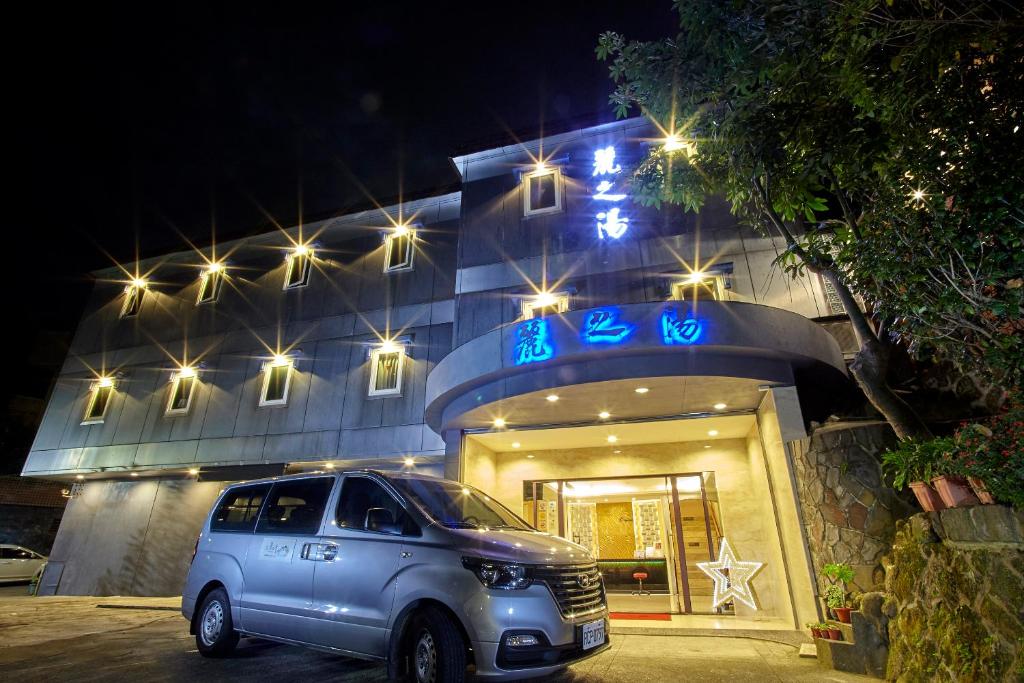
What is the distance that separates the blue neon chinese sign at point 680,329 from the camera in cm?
739

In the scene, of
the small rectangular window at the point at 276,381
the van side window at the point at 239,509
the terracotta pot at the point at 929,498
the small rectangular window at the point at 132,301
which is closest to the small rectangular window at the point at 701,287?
the terracotta pot at the point at 929,498

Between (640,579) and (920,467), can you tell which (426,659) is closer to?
(920,467)

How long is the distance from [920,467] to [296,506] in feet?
23.2

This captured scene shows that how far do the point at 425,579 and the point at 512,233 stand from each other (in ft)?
31.7

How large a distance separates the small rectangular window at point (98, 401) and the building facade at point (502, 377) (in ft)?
0.37

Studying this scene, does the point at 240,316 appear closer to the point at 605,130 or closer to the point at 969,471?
the point at 605,130

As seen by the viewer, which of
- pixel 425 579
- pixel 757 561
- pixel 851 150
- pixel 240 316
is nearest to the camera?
pixel 425 579

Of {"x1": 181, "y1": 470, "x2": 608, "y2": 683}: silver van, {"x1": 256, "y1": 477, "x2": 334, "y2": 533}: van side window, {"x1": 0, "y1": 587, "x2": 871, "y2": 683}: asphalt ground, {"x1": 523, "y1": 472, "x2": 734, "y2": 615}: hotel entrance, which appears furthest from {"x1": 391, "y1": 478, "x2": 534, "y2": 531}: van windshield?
{"x1": 523, "y1": 472, "x2": 734, "y2": 615}: hotel entrance

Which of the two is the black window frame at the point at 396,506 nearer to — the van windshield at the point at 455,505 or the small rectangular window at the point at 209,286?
the van windshield at the point at 455,505

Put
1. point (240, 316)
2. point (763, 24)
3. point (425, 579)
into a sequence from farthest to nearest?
1. point (240, 316)
2. point (763, 24)
3. point (425, 579)

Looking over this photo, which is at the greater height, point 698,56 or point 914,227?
point 698,56

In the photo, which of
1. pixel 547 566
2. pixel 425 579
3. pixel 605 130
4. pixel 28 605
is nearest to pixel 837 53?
pixel 547 566

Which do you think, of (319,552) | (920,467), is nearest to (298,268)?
(319,552)

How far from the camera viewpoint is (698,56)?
5875 millimetres
